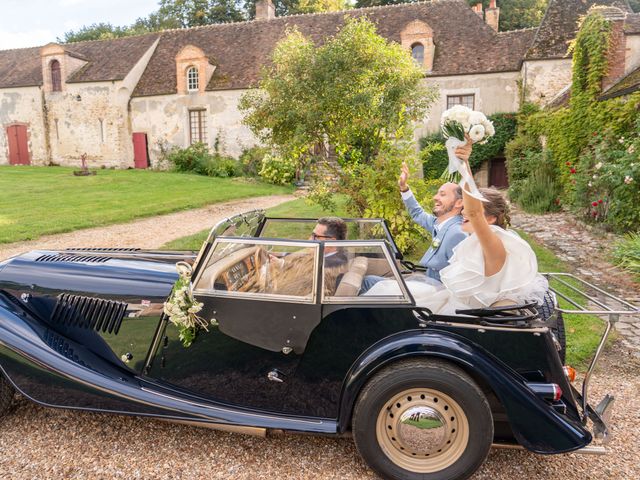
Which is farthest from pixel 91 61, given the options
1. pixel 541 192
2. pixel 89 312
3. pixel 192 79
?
pixel 89 312

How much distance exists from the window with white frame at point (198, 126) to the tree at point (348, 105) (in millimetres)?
17033

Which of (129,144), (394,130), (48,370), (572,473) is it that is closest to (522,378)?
(572,473)

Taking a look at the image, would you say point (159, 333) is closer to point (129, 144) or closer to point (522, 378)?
point (522, 378)

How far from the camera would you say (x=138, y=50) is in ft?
86.2

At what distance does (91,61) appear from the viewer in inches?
1059

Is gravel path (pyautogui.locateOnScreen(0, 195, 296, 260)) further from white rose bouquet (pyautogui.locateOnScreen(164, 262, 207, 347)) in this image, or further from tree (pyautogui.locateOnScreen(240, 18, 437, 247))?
white rose bouquet (pyautogui.locateOnScreen(164, 262, 207, 347))

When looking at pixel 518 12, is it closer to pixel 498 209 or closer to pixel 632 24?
pixel 632 24

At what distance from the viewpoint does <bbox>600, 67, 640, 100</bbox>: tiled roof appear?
1032cm

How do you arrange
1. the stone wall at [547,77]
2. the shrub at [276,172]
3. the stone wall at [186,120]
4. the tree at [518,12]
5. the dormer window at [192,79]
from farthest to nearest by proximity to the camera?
1. the tree at [518,12]
2. the dormer window at [192,79]
3. the stone wall at [186,120]
4. the shrub at [276,172]
5. the stone wall at [547,77]

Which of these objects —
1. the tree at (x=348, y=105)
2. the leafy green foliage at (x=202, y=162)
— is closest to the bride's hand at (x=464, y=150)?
the tree at (x=348, y=105)

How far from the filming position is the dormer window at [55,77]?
2628 cm

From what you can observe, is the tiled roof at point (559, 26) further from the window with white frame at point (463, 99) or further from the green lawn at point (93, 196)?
the green lawn at point (93, 196)

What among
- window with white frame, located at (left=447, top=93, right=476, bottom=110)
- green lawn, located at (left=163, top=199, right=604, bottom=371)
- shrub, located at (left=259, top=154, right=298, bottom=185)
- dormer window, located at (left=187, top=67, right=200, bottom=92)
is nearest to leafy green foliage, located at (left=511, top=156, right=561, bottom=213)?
green lawn, located at (left=163, top=199, right=604, bottom=371)

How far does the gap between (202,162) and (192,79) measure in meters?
4.63
